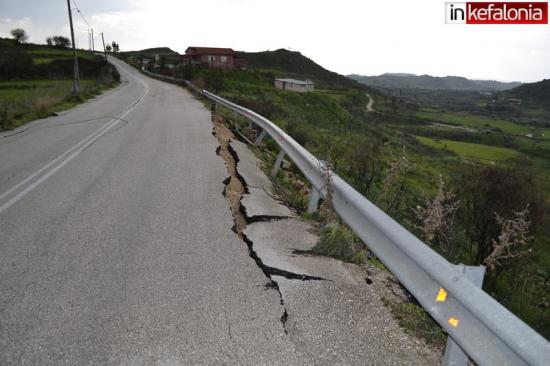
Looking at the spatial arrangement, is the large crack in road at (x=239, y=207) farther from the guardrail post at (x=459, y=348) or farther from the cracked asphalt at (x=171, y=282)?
the guardrail post at (x=459, y=348)

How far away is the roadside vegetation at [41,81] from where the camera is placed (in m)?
13.6

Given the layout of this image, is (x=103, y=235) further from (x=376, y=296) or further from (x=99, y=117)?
(x=99, y=117)

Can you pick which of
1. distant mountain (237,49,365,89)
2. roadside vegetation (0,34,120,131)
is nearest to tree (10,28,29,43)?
roadside vegetation (0,34,120,131)

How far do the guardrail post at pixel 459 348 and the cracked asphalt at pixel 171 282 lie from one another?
29 cm

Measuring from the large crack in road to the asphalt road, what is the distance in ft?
0.24

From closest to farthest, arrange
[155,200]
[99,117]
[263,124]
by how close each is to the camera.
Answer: [155,200] → [263,124] → [99,117]

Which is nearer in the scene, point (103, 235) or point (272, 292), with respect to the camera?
point (272, 292)

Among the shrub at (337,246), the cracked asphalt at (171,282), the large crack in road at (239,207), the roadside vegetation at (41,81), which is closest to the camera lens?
the cracked asphalt at (171,282)

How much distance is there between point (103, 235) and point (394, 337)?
9.76 feet

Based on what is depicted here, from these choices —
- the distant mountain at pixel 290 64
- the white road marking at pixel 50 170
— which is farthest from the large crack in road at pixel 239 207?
the distant mountain at pixel 290 64

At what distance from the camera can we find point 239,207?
16.0ft

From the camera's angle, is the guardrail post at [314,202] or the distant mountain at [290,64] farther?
the distant mountain at [290,64]

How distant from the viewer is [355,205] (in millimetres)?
3285

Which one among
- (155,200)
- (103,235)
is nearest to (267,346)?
(103,235)
